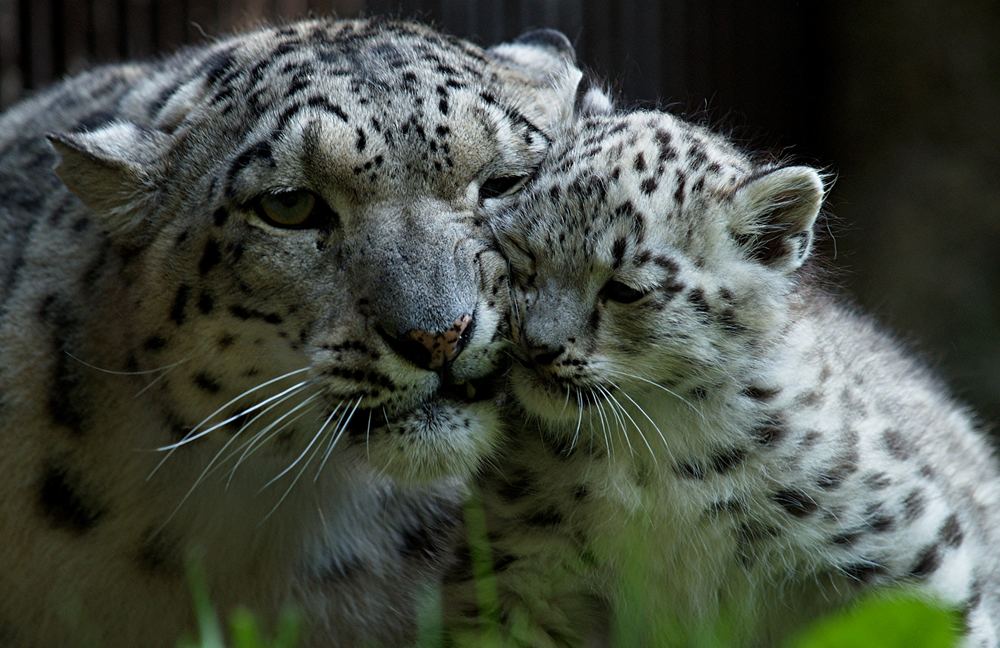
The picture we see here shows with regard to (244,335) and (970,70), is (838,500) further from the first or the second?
(970,70)

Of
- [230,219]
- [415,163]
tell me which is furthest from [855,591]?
[230,219]

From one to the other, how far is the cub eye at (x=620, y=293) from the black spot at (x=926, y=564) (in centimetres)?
118

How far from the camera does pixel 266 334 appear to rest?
407 cm

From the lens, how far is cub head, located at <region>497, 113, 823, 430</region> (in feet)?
11.9

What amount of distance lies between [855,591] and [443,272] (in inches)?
60.7

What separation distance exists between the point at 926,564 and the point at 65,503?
9.34ft

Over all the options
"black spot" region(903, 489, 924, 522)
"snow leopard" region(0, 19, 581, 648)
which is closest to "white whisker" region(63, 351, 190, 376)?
"snow leopard" region(0, 19, 581, 648)

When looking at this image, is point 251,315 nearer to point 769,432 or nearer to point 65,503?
point 65,503

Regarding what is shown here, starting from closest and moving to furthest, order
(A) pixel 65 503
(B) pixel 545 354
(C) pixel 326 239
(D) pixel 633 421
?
(B) pixel 545 354 → (D) pixel 633 421 → (C) pixel 326 239 → (A) pixel 65 503

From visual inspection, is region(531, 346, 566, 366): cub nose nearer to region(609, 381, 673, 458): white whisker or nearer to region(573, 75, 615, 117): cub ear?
region(609, 381, 673, 458): white whisker

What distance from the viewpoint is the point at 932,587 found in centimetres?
391

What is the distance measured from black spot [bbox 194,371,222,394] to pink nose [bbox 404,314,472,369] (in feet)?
2.86

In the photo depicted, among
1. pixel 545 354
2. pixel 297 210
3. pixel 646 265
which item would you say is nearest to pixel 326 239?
pixel 297 210

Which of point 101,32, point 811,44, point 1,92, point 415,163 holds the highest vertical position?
point 811,44
